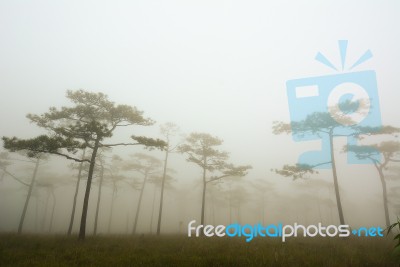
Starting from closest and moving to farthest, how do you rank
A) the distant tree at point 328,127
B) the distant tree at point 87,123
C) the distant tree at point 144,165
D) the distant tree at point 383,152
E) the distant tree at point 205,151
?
the distant tree at point 87,123 → the distant tree at point 328,127 → the distant tree at point 383,152 → the distant tree at point 205,151 → the distant tree at point 144,165

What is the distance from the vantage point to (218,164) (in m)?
23.8

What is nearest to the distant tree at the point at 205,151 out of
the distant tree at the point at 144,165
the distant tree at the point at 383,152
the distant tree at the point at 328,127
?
the distant tree at the point at 328,127

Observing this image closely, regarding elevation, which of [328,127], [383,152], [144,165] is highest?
[328,127]

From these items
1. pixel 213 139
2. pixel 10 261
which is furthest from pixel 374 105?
pixel 10 261

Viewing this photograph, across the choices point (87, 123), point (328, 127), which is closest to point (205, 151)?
point (328, 127)

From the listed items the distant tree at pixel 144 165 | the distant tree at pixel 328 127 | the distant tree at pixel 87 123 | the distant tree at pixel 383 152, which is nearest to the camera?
the distant tree at pixel 87 123

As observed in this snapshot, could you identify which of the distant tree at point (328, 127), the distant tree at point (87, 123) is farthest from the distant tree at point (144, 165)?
the distant tree at point (328, 127)

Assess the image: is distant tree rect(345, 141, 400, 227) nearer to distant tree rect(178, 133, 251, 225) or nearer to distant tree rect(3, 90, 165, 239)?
distant tree rect(178, 133, 251, 225)

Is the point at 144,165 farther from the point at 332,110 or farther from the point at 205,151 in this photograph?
the point at 332,110

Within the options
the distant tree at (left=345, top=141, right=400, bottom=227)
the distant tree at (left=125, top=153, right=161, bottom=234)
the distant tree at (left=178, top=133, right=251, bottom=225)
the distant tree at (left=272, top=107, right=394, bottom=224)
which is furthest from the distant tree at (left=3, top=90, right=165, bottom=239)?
the distant tree at (left=345, top=141, right=400, bottom=227)

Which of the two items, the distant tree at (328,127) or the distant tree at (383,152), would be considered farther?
the distant tree at (383,152)

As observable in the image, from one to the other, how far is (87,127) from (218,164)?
13149 millimetres

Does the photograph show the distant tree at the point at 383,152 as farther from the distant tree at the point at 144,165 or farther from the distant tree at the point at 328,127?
the distant tree at the point at 144,165

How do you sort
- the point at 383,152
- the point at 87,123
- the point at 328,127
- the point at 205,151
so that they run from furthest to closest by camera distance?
the point at 205,151 → the point at 383,152 → the point at 328,127 → the point at 87,123
